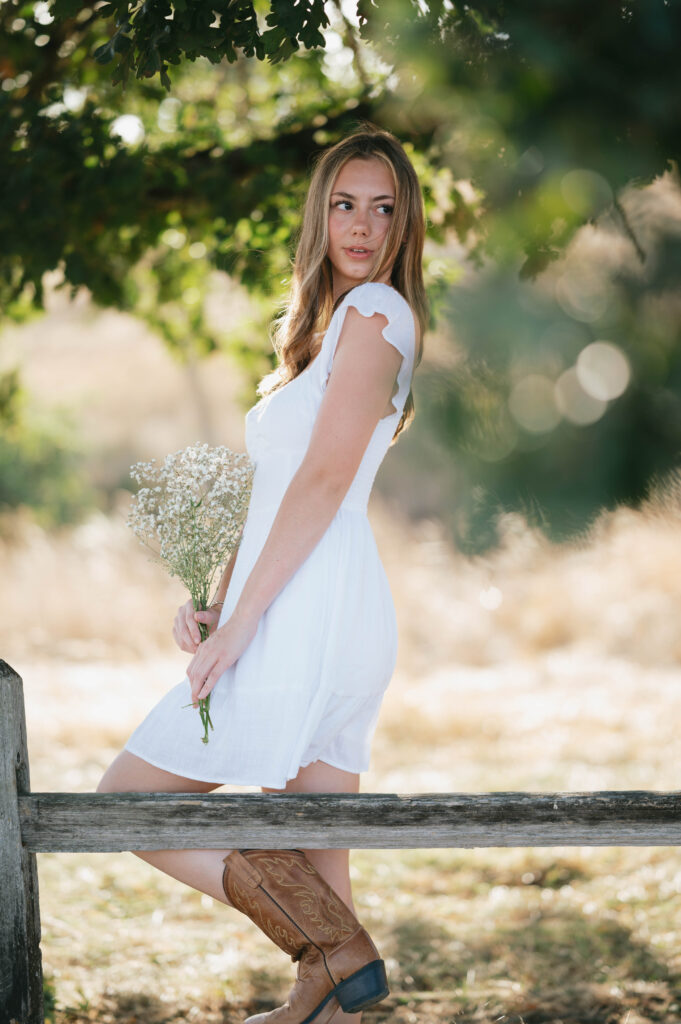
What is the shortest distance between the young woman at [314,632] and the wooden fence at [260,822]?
6 cm

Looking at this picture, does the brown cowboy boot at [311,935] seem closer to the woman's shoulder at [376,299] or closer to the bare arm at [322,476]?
the bare arm at [322,476]

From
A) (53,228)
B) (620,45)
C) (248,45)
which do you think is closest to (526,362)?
(620,45)

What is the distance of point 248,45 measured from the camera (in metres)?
2.03

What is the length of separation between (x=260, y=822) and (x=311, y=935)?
0.24 metres

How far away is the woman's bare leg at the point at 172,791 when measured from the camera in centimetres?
204

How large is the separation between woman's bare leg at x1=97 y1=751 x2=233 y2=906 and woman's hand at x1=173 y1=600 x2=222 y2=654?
0.85 ft

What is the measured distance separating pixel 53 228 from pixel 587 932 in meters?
3.24

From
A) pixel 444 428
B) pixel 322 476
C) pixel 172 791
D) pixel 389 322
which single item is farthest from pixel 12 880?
pixel 444 428

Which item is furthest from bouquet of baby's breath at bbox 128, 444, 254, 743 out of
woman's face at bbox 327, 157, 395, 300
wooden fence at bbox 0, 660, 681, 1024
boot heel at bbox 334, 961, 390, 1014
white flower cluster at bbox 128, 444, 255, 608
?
boot heel at bbox 334, 961, 390, 1014

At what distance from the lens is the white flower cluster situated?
211 cm

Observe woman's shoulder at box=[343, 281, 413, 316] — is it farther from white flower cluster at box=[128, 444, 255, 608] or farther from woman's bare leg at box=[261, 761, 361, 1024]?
woman's bare leg at box=[261, 761, 361, 1024]

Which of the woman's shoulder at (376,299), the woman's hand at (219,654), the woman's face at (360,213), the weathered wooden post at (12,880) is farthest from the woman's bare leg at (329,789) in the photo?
the woman's face at (360,213)

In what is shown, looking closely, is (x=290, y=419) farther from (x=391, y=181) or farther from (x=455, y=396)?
(x=455, y=396)

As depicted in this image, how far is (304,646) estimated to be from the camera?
1987mm
